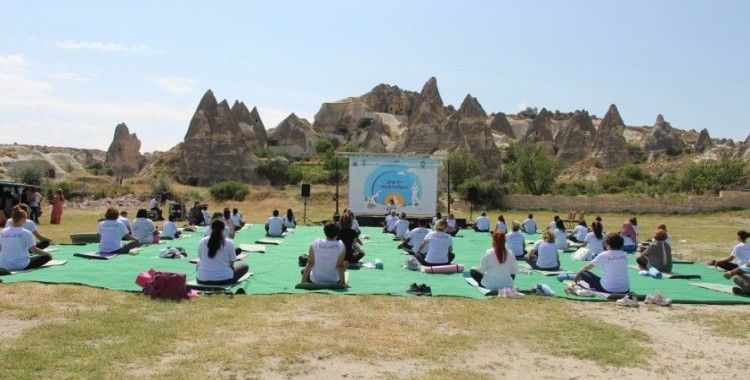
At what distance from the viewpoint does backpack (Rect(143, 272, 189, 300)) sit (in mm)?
8953

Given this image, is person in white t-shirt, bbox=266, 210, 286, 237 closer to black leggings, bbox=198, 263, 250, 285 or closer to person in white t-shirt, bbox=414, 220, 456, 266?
person in white t-shirt, bbox=414, 220, 456, 266

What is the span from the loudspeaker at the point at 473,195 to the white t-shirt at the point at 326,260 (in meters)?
36.5

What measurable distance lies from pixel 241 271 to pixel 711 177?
51.4m

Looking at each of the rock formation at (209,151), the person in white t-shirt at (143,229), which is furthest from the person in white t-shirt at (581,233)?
the rock formation at (209,151)

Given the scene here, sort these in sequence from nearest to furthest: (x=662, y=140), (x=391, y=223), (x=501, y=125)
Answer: (x=391, y=223) < (x=662, y=140) < (x=501, y=125)

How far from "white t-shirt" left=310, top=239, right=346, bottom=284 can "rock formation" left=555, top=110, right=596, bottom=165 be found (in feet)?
256

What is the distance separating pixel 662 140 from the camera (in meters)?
92.0

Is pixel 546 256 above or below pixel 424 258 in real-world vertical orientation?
above

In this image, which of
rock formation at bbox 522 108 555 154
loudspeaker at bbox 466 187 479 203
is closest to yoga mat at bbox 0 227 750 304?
loudspeaker at bbox 466 187 479 203

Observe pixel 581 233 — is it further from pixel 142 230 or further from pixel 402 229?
pixel 142 230

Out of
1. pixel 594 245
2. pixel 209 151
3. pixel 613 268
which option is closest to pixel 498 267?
pixel 613 268

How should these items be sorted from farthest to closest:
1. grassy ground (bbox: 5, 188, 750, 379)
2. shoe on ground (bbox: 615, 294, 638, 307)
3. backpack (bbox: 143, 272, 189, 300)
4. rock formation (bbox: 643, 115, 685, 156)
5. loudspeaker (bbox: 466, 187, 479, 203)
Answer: rock formation (bbox: 643, 115, 685, 156) → loudspeaker (bbox: 466, 187, 479, 203) → shoe on ground (bbox: 615, 294, 638, 307) → backpack (bbox: 143, 272, 189, 300) → grassy ground (bbox: 5, 188, 750, 379)

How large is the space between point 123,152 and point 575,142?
56982 mm

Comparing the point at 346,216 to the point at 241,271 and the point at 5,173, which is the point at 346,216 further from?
the point at 5,173
